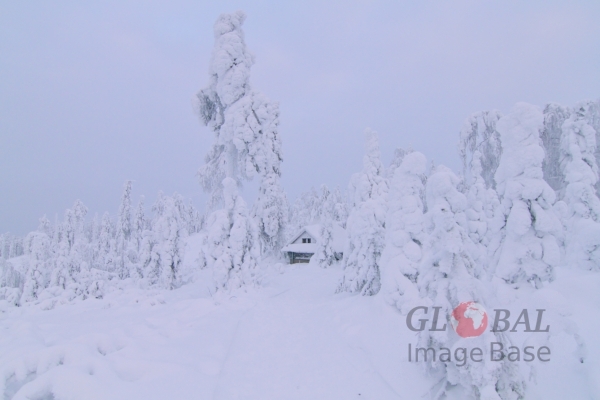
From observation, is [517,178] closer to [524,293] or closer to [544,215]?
[544,215]

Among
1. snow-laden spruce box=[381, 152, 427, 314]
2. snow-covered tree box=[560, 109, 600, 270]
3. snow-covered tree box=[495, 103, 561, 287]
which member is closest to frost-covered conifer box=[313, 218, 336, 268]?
snow-covered tree box=[560, 109, 600, 270]

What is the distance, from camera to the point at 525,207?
7141mm

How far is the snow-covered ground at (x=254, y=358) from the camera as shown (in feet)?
14.4

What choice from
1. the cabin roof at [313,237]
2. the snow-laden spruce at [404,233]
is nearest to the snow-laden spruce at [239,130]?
the cabin roof at [313,237]

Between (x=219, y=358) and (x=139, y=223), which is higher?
(x=219, y=358)

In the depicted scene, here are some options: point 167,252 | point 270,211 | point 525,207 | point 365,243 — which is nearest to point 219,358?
point 525,207

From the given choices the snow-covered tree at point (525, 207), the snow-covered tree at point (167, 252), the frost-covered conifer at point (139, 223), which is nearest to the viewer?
the snow-covered tree at point (525, 207)

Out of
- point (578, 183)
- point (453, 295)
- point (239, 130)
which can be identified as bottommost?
point (453, 295)

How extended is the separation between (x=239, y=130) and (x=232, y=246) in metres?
9.92

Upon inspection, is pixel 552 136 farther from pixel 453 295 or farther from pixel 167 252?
pixel 167 252

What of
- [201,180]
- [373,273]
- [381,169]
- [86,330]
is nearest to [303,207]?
[201,180]

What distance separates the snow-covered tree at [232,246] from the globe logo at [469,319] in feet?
37.4

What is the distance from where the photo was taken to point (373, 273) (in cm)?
1333

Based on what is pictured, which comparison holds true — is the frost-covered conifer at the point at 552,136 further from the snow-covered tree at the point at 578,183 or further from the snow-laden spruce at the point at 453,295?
the snow-laden spruce at the point at 453,295
